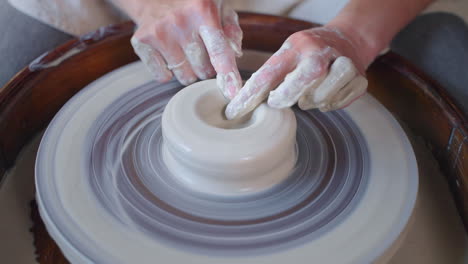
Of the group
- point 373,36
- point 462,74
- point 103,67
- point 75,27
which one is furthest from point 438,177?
point 75,27

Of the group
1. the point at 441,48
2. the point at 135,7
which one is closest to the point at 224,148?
the point at 135,7

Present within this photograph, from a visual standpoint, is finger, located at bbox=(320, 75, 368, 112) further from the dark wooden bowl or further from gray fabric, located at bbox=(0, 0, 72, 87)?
gray fabric, located at bbox=(0, 0, 72, 87)

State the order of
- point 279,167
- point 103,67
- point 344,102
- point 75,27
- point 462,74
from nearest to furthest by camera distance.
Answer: point 279,167 → point 344,102 → point 462,74 → point 103,67 → point 75,27

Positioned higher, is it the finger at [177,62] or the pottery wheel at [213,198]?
the finger at [177,62]

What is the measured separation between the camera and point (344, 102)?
3.10 feet

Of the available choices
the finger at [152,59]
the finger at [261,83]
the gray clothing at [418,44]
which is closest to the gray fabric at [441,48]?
the gray clothing at [418,44]

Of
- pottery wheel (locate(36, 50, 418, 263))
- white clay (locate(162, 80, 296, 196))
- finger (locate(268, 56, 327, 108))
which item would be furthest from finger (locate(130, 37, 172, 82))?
finger (locate(268, 56, 327, 108))

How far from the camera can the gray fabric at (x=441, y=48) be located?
1.08 metres

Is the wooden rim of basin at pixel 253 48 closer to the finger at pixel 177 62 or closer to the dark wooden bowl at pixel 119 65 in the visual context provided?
the dark wooden bowl at pixel 119 65

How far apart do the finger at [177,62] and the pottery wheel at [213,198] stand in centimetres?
12

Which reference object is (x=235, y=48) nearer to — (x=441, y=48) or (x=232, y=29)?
(x=232, y=29)

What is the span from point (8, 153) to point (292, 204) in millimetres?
665

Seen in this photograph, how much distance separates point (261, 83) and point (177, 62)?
301 millimetres

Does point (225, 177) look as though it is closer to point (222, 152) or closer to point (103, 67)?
point (222, 152)
